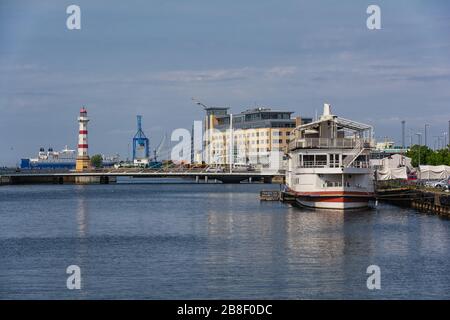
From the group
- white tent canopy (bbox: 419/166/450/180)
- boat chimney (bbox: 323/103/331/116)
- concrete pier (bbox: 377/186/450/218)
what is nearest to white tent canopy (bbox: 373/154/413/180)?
white tent canopy (bbox: 419/166/450/180)

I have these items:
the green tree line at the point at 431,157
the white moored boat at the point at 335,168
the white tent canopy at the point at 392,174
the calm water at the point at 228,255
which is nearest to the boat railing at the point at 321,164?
the white moored boat at the point at 335,168

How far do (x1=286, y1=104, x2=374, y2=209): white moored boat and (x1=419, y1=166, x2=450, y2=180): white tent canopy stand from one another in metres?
35.5

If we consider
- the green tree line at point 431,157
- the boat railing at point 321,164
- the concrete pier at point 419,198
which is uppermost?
the green tree line at point 431,157

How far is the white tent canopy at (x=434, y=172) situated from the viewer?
10912cm

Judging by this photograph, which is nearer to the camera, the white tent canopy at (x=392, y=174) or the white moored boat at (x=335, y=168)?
the white moored boat at (x=335, y=168)

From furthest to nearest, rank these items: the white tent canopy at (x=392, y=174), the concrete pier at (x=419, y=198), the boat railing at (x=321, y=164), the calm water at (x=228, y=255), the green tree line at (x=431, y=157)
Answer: the green tree line at (x=431, y=157), the white tent canopy at (x=392, y=174), the boat railing at (x=321, y=164), the concrete pier at (x=419, y=198), the calm water at (x=228, y=255)

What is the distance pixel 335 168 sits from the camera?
7312 centimetres

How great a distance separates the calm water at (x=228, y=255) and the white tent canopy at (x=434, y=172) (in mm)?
31595

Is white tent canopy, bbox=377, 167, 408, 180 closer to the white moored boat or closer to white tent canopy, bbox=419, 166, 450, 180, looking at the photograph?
white tent canopy, bbox=419, 166, 450, 180

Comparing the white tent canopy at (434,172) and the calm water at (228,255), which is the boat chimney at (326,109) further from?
the white tent canopy at (434,172)
